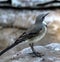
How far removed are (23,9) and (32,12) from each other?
375mm

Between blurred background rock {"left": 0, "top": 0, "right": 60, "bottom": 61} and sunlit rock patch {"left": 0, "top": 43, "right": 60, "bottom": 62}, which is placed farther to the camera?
blurred background rock {"left": 0, "top": 0, "right": 60, "bottom": 61}

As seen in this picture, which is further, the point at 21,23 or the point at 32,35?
the point at 21,23

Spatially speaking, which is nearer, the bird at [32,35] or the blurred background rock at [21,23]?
the bird at [32,35]

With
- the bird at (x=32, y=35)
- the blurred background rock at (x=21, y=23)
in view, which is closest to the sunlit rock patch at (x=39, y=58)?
the bird at (x=32, y=35)

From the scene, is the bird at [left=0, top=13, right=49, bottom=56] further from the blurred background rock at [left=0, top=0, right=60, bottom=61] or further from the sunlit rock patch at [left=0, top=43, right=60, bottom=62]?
the blurred background rock at [left=0, top=0, right=60, bottom=61]

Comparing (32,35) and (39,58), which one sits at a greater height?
(32,35)

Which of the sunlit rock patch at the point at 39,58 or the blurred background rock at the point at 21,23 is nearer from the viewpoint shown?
the sunlit rock patch at the point at 39,58

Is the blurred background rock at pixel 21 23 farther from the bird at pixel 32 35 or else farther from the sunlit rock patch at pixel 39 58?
the bird at pixel 32 35

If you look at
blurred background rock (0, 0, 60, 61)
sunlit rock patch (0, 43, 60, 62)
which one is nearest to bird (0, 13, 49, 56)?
sunlit rock patch (0, 43, 60, 62)

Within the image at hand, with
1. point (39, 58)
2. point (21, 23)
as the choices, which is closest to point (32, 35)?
point (39, 58)

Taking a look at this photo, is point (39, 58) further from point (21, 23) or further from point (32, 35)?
point (21, 23)

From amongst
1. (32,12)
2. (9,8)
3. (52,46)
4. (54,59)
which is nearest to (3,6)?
(9,8)

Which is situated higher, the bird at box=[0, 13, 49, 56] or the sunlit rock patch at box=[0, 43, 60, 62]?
the bird at box=[0, 13, 49, 56]

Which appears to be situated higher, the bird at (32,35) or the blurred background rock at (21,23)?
the bird at (32,35)
